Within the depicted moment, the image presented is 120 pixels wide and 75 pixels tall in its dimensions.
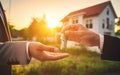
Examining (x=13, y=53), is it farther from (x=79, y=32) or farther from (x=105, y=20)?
(x=105, y=20)

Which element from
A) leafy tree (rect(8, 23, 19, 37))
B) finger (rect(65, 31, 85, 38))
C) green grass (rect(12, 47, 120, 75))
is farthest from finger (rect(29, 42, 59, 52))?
green grass (rect(12, 47, 120, 75))

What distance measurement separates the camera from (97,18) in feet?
8.57

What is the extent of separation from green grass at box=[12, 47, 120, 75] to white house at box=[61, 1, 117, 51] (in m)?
0.45

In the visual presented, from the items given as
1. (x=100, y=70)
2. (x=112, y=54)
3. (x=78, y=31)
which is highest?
(x=78, y=31)

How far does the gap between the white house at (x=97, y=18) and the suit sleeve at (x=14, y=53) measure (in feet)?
5.75

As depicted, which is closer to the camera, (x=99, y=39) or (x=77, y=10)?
(x=99, y=39)

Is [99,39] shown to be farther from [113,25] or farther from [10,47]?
[113,25]

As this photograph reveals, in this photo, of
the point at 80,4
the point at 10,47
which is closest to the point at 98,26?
the point at 80,4

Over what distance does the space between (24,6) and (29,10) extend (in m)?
0.15

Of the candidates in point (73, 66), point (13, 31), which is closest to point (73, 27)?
point (13, 31)

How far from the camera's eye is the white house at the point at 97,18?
2379mm

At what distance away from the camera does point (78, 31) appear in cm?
99

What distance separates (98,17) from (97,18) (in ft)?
0.22

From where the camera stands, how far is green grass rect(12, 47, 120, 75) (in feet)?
9.61
